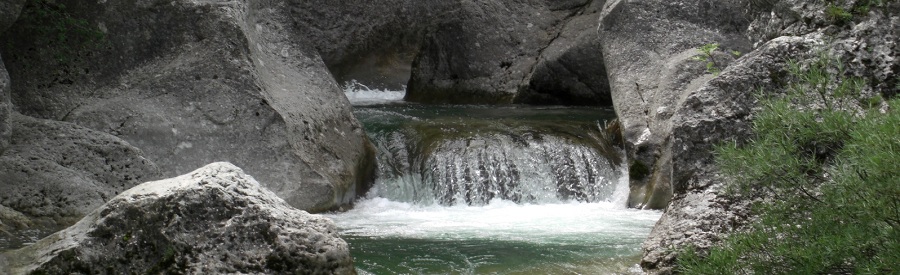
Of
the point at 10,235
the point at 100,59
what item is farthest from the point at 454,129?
the point at 10,235

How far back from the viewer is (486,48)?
1684 centimetres

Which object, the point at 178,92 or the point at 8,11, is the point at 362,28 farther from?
the point at 8,11

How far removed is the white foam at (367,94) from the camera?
1710cm

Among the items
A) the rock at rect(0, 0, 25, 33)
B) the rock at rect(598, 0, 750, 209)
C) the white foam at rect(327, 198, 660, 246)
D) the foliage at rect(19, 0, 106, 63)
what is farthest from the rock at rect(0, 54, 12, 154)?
the rock at rect(598, 0, 750, 209)

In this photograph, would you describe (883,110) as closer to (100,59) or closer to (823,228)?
(823,228)

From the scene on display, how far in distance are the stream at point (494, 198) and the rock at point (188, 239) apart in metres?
1.19

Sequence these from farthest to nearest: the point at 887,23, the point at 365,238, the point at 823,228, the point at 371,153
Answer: the point at 371,153, the point at 365,238, the point at 887,23, the point at 823,228

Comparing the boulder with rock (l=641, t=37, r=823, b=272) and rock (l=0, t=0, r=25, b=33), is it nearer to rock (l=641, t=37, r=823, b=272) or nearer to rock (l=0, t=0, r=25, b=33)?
rock (l=641, t=37, r=823, b=272)

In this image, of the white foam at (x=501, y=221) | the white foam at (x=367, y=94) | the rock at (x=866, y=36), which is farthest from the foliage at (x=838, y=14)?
the white foam at (x=367, y=94)

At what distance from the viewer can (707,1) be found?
1245 centimetres

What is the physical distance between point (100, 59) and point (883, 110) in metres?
7.47

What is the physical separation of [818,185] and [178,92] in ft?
22.2

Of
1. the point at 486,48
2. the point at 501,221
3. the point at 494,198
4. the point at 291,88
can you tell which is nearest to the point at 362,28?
the point at 486,48

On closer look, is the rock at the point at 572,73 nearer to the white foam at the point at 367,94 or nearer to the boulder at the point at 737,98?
the white foam at the point at 367,94
